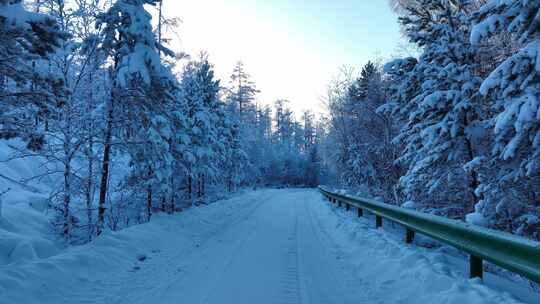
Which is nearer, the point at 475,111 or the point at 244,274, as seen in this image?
the point at 244,274

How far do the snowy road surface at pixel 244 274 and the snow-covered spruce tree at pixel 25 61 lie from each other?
259 centimetres

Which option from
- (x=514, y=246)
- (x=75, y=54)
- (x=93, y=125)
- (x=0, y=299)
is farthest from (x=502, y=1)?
(x=75, y=54)

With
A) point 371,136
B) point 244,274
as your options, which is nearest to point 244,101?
point 371,136

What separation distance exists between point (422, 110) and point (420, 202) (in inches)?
153

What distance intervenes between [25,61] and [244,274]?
5385mm

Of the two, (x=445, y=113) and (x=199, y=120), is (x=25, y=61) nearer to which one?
(x=445, y=113)

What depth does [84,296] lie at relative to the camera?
484 centimetres

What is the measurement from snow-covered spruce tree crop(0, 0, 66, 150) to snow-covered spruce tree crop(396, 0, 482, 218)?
10317 mm

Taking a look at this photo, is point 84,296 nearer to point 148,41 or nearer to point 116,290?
point 116,290

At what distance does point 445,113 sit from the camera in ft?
37.9

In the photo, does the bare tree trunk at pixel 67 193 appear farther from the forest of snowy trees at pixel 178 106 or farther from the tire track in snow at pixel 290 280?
the tire track in snow at pixel 290 280

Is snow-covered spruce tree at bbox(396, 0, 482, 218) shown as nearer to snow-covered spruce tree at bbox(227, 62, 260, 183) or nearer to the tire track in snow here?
the tire track in snow

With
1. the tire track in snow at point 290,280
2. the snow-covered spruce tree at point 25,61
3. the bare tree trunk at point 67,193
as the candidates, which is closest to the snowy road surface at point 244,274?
the tire track in snow at point 290,280

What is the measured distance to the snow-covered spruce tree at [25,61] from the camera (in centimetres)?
485
